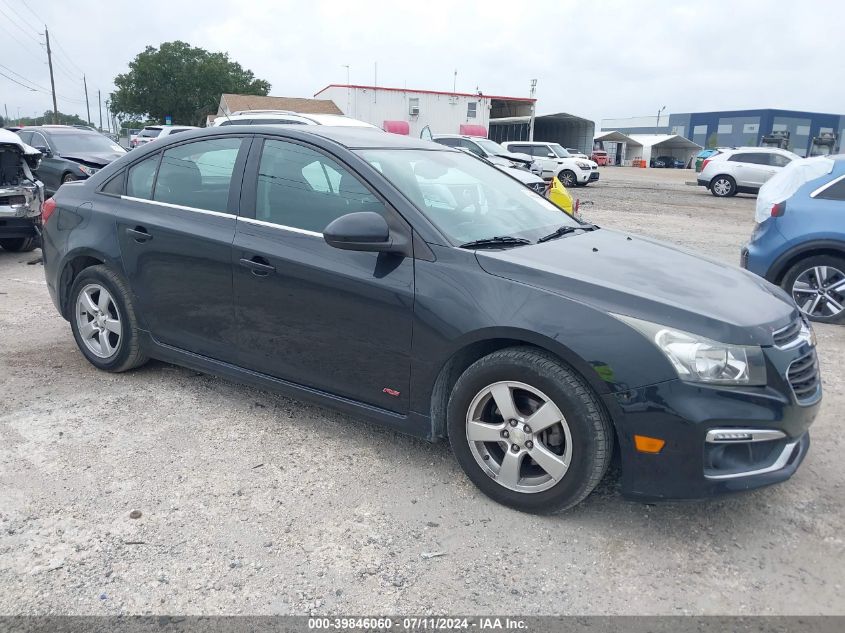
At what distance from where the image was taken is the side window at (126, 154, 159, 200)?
425 cm

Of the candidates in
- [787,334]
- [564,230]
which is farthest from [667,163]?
[787,334]

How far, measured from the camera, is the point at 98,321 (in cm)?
450

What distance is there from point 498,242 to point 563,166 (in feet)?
73.5

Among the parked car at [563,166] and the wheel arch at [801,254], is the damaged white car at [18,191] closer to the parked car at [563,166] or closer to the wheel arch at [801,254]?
the wheel arch at [801,254]

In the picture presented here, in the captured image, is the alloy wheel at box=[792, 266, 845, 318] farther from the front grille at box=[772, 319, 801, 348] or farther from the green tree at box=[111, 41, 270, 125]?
the green tree at box=[111, 41, 270, 125]

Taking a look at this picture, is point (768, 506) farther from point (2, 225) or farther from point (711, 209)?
point (711, 209)

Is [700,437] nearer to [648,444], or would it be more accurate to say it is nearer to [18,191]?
[648,444]

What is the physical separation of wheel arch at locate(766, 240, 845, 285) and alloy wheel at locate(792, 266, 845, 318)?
129mm

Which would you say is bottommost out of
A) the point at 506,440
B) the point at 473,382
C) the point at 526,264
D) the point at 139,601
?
the point at 139,601

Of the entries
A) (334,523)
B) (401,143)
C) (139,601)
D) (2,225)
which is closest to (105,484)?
(139,601)

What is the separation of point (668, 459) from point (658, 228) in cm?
1160

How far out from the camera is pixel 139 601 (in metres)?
2.47

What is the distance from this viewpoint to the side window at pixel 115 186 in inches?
173

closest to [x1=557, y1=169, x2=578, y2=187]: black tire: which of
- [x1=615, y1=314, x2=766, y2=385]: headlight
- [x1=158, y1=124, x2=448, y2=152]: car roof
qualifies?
[x1=158, y1=124, x2=448, y2=152]: car roof
